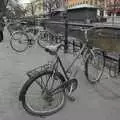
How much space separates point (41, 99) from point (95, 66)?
2189 mm

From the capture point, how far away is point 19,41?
12.6 m

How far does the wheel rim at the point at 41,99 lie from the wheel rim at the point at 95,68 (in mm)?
1885

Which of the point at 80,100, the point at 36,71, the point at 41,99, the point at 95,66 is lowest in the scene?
the point at 80,100

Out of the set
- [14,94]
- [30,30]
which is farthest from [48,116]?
[30,30]

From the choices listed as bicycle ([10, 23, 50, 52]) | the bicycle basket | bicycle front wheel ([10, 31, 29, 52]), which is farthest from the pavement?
bicycle ([10, 23, 50, 52])

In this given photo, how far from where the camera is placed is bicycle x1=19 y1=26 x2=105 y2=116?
183 inches

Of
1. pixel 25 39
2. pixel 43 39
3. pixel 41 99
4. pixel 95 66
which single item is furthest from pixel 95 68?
pixel 43 39

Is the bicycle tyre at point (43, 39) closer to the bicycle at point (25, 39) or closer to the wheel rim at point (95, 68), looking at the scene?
the bicycle at point (25, 39)

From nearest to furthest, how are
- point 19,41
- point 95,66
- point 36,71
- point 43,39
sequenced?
1. point 36,71
2. point 95,66
3. point 19,41
4. point 43,39

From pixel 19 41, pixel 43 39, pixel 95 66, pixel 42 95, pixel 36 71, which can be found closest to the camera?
pixel 36 71

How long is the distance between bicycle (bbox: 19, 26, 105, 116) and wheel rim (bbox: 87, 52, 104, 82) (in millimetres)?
1736

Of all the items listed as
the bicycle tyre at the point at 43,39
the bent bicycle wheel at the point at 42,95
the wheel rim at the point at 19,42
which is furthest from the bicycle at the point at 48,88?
the bicycle tyre at the point at 43,39

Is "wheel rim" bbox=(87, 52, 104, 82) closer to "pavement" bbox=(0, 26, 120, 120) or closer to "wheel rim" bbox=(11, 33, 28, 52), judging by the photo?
"pavement" bbox=(0, 26, 120, 120)

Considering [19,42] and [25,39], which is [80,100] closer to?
[19,42]
